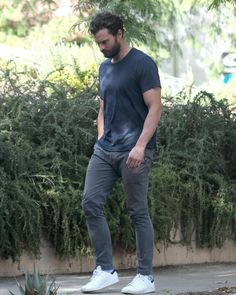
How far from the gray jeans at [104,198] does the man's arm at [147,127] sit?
0.12 meters

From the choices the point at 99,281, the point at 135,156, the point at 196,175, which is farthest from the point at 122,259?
the point at 135,156

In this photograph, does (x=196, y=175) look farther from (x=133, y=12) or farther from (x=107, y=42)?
(x=107, y=42)

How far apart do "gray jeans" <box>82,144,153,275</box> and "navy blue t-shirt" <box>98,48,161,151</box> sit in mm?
125

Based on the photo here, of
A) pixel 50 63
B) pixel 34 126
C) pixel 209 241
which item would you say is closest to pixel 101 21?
pixel 34 126

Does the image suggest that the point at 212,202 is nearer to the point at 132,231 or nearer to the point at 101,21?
the point at 132,231

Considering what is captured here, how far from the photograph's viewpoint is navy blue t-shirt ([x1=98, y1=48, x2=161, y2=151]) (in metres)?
5.52

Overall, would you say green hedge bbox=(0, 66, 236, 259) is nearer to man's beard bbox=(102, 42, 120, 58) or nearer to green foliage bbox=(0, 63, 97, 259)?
green foliage bbox=(0, 63, 97, 259)

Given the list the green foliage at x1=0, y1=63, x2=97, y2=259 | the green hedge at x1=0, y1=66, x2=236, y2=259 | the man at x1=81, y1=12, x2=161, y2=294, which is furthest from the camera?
the green hedge at x1=0, y1=66, x2=236, y2=259

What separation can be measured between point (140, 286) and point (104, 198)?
0.68 m

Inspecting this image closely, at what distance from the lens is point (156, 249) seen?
7.28 m

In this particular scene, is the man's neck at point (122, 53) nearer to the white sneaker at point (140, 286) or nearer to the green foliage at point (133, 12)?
the white sneaker at point (140, 286)

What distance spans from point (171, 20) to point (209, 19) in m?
2.35

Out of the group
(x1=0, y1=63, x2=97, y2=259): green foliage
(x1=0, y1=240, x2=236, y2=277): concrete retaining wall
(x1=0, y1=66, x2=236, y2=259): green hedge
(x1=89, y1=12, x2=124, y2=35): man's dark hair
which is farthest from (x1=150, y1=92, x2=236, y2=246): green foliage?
(x1=89, y1=12, x2=124, y2=35): man's dark hair

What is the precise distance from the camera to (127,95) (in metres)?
5.54
